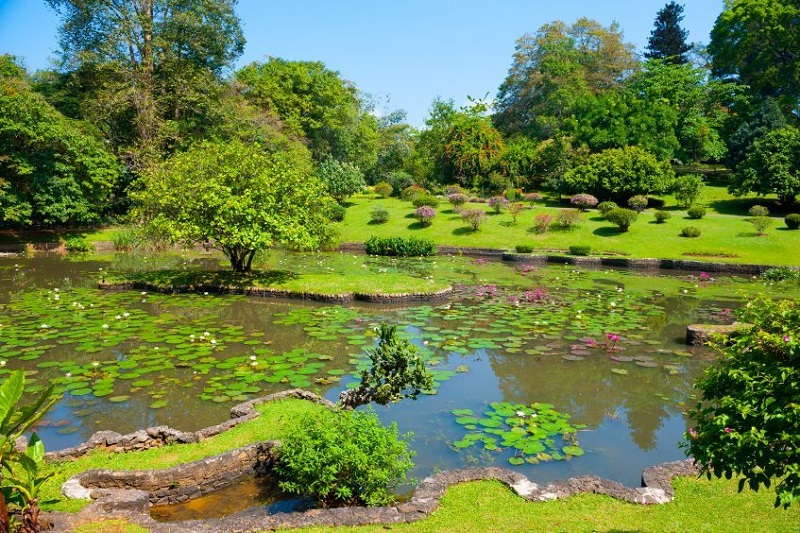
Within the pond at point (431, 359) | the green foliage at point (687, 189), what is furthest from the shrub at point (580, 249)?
the green foliage at point (687, 189)

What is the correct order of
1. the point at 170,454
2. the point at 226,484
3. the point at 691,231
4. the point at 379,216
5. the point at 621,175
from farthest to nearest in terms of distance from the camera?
the point at 379,216 → the point at 621,175 → the point at 691,231 → the point at 170,454 → the point at 226,484

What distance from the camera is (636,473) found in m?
7.48

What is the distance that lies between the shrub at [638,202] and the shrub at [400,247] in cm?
1382

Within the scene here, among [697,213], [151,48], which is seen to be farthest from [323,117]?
[697,213]

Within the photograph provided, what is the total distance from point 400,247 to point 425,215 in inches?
242

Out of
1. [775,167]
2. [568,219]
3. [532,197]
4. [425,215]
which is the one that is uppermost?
[775,167]

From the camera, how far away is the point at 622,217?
30.7m

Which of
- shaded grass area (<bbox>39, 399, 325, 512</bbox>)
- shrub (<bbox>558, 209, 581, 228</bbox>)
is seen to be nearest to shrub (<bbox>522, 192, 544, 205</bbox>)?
shrub (<bbox>558, 209, 581, 228</bbox>)

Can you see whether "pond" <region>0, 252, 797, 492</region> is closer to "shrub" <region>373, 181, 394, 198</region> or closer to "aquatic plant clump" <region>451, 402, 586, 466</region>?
"aquatic plant clump" <region>451, 402, 586, 466</region>

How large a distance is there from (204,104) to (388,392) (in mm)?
31895

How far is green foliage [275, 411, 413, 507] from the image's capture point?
5.93 meters

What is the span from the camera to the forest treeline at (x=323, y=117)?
3028 cm

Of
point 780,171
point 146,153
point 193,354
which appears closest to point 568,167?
point 780,171

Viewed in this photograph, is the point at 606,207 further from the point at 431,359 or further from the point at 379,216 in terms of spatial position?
the point at 431,359
